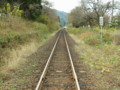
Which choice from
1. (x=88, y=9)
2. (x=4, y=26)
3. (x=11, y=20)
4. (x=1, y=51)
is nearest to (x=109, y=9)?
(x=88, y=9)

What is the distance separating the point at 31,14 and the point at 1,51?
25203mm

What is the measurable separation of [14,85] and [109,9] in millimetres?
28901

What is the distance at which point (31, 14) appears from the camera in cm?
3384

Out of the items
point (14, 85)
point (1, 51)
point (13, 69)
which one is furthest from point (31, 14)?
point (14, 85)

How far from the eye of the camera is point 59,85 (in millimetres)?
5668

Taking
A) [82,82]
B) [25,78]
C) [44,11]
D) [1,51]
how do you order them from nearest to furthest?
[82,82], [25,78], [1,51], [44,11]

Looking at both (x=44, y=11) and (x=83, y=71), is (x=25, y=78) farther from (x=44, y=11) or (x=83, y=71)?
(x=44, y=11)

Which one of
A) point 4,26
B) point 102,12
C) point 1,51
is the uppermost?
point 102,12

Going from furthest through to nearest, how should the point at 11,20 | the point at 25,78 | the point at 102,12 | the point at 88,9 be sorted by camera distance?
the point at 88,9 → the point at 102,12 → the point at 11,20 → the point at 25,78

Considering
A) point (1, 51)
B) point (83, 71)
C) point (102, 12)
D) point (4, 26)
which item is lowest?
point (83, 71)

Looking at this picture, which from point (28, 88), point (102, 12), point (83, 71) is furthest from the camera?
point (102, 12)

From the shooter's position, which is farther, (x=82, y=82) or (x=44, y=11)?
(x=44, y=11)

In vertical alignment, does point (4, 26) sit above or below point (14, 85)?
above

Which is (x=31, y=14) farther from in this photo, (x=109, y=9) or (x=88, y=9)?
(x=109, y=9)
